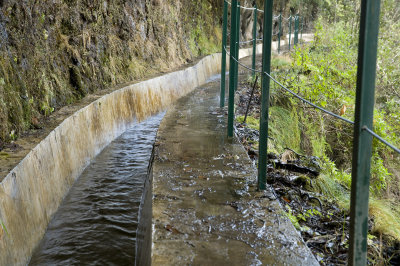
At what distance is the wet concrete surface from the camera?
2.70 metres

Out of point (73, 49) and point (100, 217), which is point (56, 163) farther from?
point (73, 49)

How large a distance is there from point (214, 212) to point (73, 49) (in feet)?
16.0

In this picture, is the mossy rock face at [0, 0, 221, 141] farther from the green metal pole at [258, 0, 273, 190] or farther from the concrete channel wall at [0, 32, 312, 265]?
the green metal pole at [258, 0, 273, 190]

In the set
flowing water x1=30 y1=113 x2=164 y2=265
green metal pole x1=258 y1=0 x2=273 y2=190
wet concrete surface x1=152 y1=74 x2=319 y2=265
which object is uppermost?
green metal pole x1=258 y1=0 x2=273 y2=190

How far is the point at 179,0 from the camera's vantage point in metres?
14.8

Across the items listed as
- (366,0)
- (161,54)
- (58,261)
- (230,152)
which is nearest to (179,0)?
(161,54)

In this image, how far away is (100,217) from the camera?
4570 millimetres

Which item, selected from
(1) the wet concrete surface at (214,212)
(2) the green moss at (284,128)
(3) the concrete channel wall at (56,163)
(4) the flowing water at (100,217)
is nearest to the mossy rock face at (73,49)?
(3) the concrete channel wall at (56,163)

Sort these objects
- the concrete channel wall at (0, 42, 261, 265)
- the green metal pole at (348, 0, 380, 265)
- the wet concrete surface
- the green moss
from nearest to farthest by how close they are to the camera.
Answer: the green metal pole at (348, 0, 380, 265), the wet concrete surface, the concrete channel wall at (0, 42, 261, 265), the green moss

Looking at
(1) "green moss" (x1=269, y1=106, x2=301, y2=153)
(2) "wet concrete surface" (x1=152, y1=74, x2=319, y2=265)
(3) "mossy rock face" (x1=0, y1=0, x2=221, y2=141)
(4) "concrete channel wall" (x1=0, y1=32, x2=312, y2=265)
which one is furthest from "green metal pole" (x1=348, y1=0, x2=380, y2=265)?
(1) "green moss" (x1=269, y1=106, x2=301, y2=153)

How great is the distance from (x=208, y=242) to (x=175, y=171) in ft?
4.87

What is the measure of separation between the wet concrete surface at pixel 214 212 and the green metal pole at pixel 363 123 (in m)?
1.01

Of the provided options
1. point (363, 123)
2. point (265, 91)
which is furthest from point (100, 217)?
point (363, 123)

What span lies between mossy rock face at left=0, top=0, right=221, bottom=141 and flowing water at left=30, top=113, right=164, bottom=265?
1058mm
